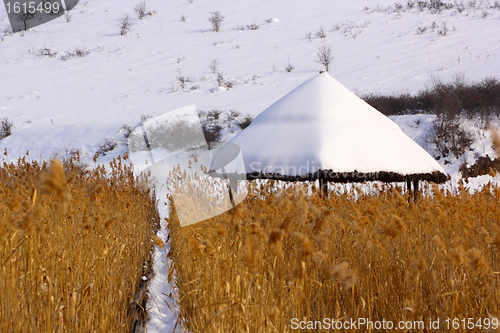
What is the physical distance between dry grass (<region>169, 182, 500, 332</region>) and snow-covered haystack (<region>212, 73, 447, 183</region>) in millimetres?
2645

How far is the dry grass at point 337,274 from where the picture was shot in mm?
2062

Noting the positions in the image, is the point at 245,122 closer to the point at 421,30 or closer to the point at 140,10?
the point at 421,30

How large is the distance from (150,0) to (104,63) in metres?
13.1

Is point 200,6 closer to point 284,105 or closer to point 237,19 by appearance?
point 237,19

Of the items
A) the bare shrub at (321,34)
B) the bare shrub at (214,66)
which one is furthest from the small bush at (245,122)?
the bare shrub at (321,34)

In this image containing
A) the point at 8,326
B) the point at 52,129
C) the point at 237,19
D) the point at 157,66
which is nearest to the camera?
the point at 8,326

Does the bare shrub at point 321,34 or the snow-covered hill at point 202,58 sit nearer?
the snow-covered hill at point 202,58

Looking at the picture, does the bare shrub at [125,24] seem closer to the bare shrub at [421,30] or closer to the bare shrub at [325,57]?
the bare shrub at [325,57]

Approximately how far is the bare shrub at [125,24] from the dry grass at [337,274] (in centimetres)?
2733

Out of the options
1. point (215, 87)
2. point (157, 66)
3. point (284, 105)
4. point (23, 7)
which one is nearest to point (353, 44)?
point (215, 87)

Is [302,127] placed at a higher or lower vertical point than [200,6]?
lower

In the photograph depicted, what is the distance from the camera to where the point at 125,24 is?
2917 centimetres

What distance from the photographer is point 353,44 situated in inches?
962

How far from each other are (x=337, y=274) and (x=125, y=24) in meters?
30.0
